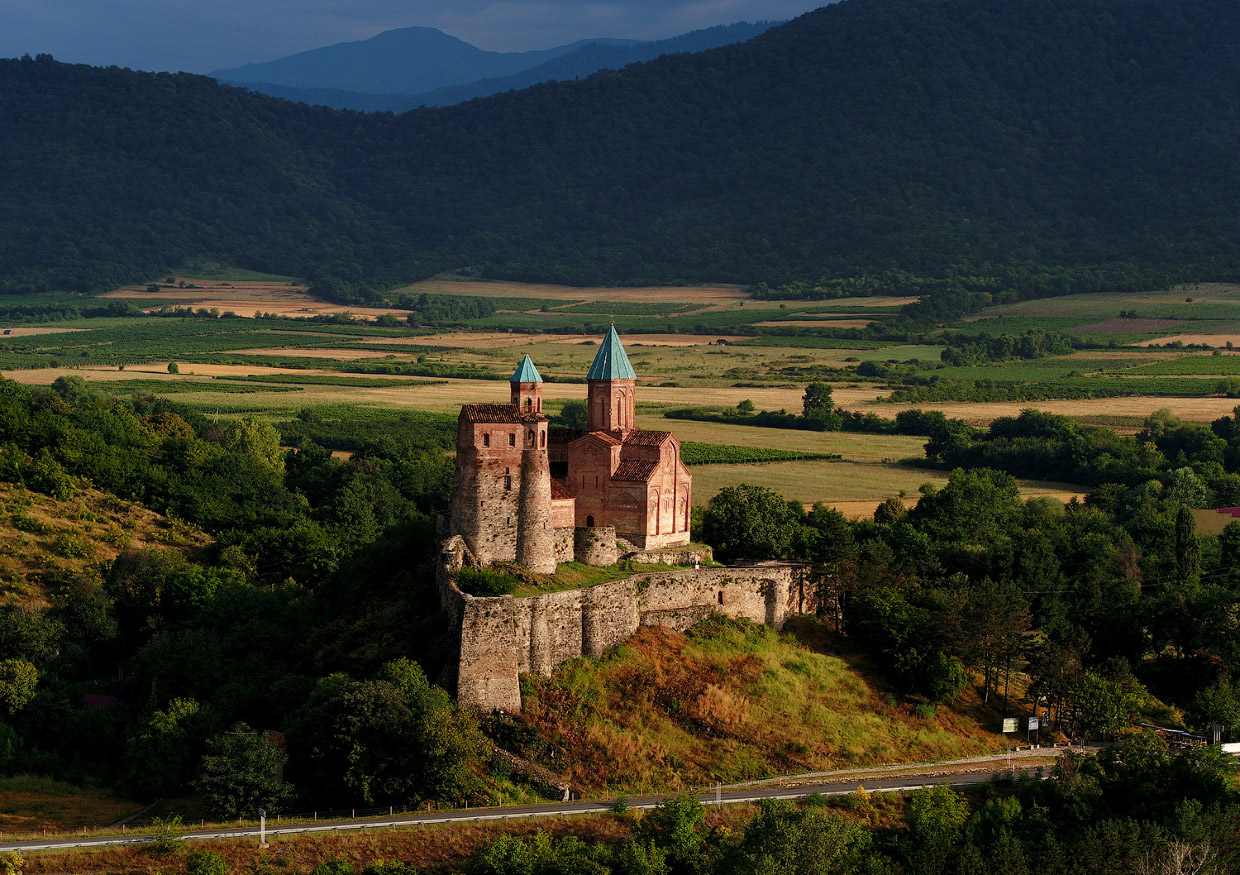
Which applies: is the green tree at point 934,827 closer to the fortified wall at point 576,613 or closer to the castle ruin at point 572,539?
the fortified wall at point 576,613

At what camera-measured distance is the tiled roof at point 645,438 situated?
208 ft

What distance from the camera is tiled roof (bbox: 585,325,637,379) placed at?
209ft

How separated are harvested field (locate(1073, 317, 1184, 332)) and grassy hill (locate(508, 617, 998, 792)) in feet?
464

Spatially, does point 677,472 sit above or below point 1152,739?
above

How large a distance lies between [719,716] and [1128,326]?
156168 millimetres

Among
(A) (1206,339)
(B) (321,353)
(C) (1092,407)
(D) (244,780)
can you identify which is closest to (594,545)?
(D) (244,780)

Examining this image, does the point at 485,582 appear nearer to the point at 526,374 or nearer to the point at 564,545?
the point at 564,545

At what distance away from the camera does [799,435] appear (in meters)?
125

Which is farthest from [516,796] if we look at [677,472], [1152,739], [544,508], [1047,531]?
[1047,531]

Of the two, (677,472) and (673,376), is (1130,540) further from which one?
(673,376)

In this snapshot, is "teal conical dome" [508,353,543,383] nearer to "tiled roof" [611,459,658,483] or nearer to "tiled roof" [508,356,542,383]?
"tiled roof" [508,356,542,383]

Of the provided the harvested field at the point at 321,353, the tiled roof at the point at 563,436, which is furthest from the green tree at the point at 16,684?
the harvested field at the point at 321,353

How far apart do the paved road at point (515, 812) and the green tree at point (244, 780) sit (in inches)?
53.9

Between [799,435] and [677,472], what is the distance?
61864mm
